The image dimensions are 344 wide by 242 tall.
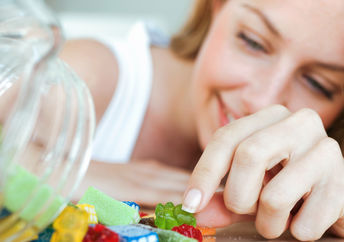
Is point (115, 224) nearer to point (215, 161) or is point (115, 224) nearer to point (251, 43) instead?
point (215, 161)

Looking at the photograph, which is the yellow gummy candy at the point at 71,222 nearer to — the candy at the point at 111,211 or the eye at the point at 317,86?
the candy at the point at 111,211

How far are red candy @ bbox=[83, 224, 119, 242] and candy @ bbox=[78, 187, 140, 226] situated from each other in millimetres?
52

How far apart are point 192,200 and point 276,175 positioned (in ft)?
0.28

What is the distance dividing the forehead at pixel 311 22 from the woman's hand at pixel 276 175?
0.23 metres

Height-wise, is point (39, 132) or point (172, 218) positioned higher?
point (39, 132)

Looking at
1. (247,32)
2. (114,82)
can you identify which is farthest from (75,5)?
(247,32)

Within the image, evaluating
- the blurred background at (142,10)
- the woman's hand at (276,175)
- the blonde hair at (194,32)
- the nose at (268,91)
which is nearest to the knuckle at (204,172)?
the woman's hand at (276,175)

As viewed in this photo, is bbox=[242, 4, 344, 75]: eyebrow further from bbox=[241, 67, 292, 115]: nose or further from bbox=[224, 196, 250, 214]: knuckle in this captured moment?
bbox=[224, 196, 250, 214]: knuckle

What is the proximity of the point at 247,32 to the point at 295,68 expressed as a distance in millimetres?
101

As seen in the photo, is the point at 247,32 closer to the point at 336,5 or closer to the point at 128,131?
the point at 336,5

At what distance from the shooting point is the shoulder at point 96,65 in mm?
891

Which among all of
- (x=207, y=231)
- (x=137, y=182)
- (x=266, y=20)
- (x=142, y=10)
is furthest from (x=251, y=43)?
(x=142, y=10)

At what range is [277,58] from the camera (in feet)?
2.16

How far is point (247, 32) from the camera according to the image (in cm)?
69
